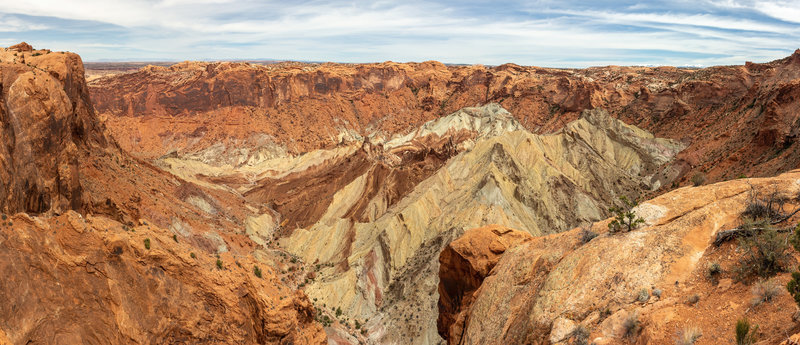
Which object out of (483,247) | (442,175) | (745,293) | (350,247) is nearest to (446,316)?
(483,247)

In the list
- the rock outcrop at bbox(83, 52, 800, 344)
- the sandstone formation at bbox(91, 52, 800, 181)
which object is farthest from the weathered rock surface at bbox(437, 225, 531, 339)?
the sandstone formation at bbox(91, 52, 800, 181)

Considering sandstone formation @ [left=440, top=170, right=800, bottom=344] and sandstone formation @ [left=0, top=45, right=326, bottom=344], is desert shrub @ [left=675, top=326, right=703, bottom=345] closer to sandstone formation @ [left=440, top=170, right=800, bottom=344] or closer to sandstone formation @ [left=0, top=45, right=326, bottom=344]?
sandstone formation @ [left=440, top=170, right=800, bottom=344]

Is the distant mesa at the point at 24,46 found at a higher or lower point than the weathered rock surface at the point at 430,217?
higher

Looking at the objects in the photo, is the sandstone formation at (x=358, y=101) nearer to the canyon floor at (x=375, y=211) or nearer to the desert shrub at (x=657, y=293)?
the canyon floor at (x=375, y=211)

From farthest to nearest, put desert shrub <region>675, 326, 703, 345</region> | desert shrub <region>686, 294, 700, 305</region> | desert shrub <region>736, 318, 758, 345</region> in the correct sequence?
desert shrub <region>686, 294, 700, 305</region>
desert shrub <region>675, 326, 703, 345</region>
desert shrub <region>736, 318, 758, 345</region>

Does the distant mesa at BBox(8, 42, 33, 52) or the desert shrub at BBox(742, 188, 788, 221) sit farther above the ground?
the distant mesa at BBox(8, 42, 33, 52)

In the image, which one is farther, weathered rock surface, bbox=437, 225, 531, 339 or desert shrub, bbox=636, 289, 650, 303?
weathered rock surface, bbox=437, 225, 531, 339

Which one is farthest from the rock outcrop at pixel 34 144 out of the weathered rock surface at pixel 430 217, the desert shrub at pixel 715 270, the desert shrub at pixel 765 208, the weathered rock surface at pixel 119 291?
the weathered rock surface at pixel 430 217
